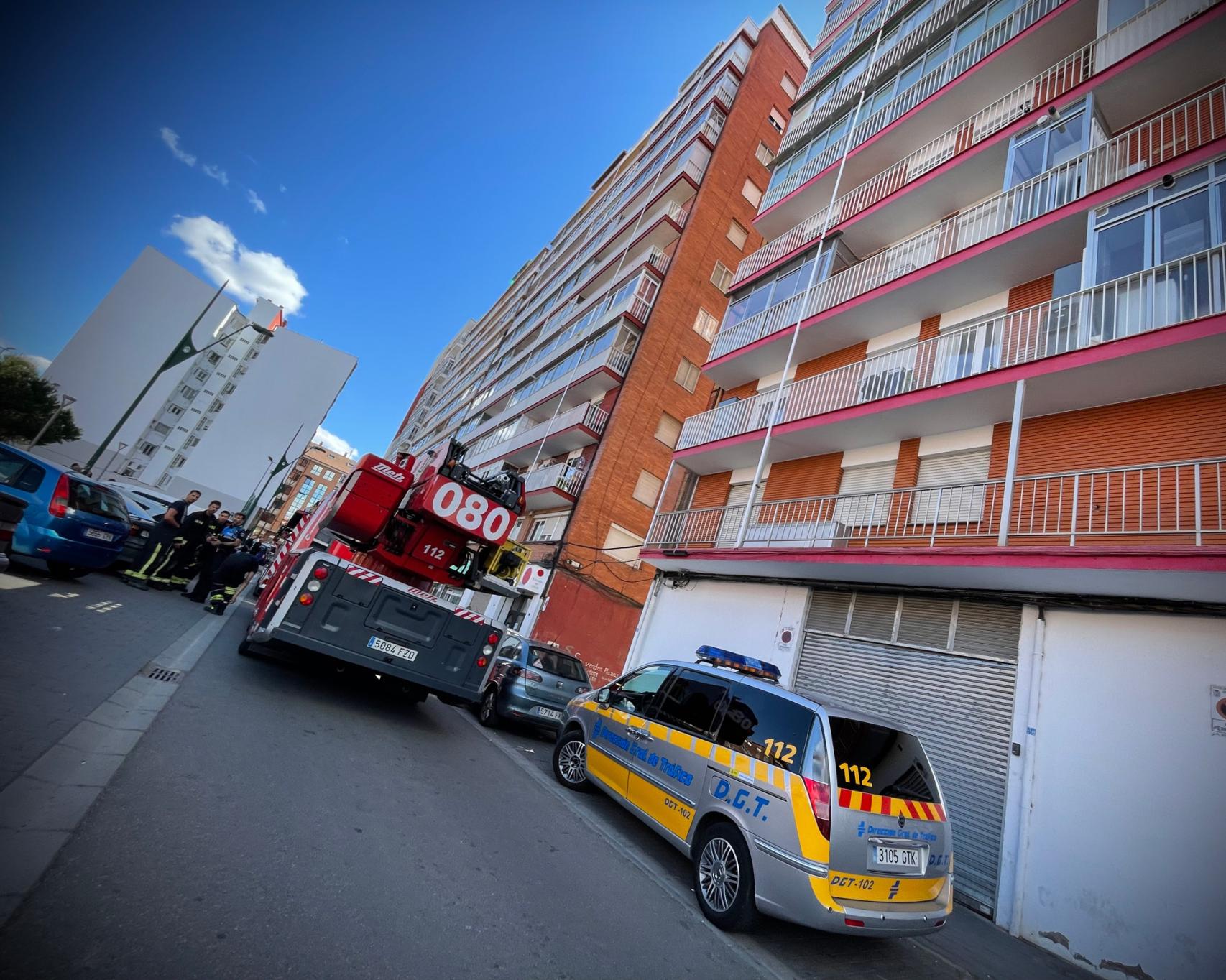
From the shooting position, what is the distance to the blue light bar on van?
17.1 feet

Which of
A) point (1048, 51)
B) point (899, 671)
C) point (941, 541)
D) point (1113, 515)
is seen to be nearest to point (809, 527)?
point (941, 541)

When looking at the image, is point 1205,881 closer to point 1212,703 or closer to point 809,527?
point 1212,703

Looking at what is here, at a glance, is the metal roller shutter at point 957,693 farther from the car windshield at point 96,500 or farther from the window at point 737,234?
the window at point 737,234

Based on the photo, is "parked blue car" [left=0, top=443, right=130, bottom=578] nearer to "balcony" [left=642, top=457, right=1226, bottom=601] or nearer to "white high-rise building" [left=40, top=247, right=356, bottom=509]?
"balcony" [left=642, top=457, right=1226, bottom=601]

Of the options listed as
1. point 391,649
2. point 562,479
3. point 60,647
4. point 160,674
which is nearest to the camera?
point 60,647

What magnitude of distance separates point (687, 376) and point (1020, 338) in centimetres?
1434

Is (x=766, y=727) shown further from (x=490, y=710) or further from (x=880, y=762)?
(x=490, y=710)

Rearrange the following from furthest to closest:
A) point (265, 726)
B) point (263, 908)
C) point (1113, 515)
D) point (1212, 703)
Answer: point (1113, 515) < point (1212, 703) < point (265, 726) < point (263, 908)

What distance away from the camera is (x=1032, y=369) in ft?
25.5

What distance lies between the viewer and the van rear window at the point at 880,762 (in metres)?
3.70

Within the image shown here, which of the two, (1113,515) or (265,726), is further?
(1113,515)

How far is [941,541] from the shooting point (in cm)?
873

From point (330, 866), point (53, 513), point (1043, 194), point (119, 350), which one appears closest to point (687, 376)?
point (1043, 194)

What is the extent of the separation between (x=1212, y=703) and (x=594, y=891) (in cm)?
620
